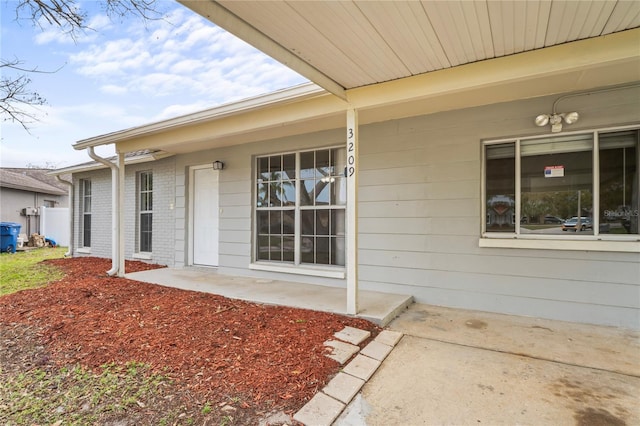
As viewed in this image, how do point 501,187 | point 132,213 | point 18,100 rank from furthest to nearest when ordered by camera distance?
point 132,213, point 18,100, point 501,187

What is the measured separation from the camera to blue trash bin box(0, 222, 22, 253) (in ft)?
36.0

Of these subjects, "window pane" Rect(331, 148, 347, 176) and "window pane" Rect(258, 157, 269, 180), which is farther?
"window pane" Rect(258, 157, 269, 180)

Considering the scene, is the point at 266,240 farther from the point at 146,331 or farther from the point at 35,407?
the point at 35,407

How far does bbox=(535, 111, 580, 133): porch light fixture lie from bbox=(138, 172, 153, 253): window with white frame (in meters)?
7.73

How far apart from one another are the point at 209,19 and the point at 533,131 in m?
3.65

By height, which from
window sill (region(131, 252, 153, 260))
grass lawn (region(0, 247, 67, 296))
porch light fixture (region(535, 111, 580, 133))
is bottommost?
grass lawn (region(0, 247, 67, 296))

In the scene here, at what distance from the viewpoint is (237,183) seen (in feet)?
18.9

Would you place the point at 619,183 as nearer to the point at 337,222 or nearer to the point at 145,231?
the point at 337,222

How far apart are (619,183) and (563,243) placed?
0.85 meters

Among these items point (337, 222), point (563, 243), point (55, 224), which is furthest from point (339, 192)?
point (55, 224)

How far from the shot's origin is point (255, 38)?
2295mm

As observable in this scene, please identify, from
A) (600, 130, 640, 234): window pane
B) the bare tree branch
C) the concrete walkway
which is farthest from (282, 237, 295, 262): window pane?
the bare tree branch

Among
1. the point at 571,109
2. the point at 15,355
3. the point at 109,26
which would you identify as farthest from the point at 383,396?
the point at 109,26

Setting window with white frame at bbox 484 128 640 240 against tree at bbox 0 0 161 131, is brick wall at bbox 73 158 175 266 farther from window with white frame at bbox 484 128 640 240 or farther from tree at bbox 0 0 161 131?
window with white frame at bbox 484 128 640 240
